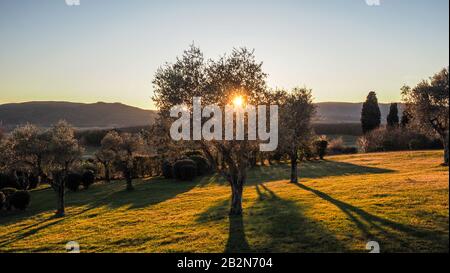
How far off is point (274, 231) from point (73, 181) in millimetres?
45116

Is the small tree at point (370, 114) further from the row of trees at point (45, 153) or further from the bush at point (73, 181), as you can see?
the row of trees at point (45, 153)

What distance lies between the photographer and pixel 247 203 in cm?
3266

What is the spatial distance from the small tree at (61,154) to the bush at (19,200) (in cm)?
784

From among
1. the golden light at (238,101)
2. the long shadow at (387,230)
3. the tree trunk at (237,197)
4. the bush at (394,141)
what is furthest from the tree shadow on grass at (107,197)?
the bush at (394,141)

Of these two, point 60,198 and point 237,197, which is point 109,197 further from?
point 237,197

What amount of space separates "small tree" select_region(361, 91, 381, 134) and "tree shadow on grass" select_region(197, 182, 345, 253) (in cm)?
6930

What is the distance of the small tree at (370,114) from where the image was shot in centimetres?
Result: 9138

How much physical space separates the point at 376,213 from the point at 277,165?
50.5 meters

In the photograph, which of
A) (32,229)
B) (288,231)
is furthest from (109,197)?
(288,231)

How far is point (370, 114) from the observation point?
9162 cm

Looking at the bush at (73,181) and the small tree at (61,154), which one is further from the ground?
the small tree at (61,154)

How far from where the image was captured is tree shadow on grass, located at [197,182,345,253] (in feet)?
57.9

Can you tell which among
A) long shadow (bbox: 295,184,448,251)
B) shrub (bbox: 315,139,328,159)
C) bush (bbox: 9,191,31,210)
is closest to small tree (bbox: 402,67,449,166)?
long shadow (bbox: 295,184,448,251)
